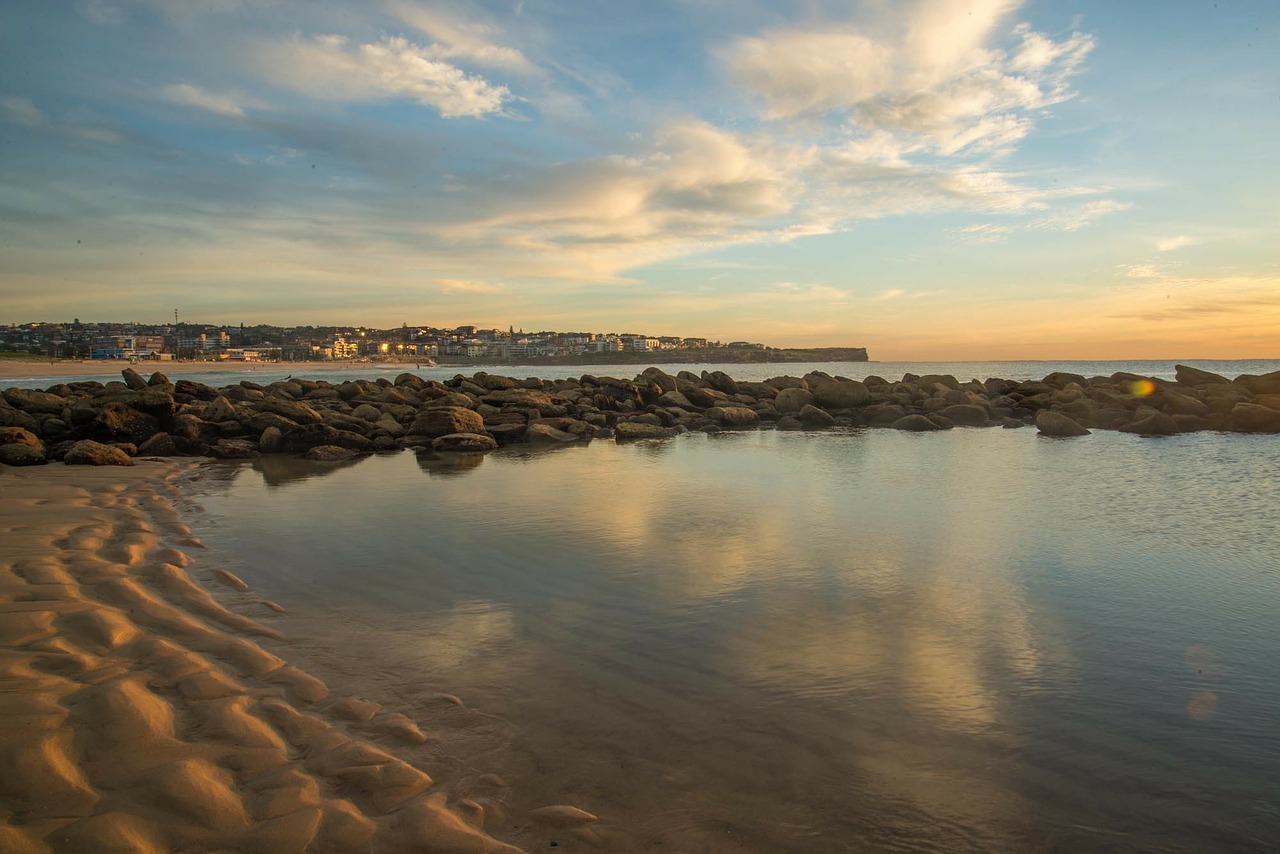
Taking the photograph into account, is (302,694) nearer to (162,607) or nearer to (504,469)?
Answer: (162,607)

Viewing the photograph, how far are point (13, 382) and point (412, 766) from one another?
5066 cm

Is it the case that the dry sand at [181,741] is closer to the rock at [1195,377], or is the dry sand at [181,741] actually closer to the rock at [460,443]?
the rock at [460,443]

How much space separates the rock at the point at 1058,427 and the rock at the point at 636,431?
Answer: 1031 cm

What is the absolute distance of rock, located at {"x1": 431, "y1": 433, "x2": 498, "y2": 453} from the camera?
15945 millimetres

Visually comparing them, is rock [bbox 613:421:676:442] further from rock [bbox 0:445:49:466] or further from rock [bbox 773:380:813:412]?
rock [bbox 0:445:49:466]

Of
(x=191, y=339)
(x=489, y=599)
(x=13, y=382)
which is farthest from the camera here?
(x=191, y=339)

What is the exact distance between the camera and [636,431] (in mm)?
19266

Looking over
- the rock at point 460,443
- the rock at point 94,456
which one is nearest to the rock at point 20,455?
the rock at point 94,456

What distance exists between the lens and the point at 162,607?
197 inches

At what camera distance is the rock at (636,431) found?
19141 mm

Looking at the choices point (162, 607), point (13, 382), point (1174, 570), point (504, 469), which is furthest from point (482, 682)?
point (13, 382)

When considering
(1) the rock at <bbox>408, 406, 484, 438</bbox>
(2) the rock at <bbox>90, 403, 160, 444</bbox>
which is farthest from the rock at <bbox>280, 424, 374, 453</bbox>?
(2) the rock at <bbox>90, 403, 160, 444</bbox>

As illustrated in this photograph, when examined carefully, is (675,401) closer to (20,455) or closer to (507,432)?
(507,432)

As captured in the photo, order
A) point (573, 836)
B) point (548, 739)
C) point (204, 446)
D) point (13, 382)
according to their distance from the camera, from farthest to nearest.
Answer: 1. point (13, 382)
2. point (204, 446)
3. point (548, 739)
4. point (573, 836)
